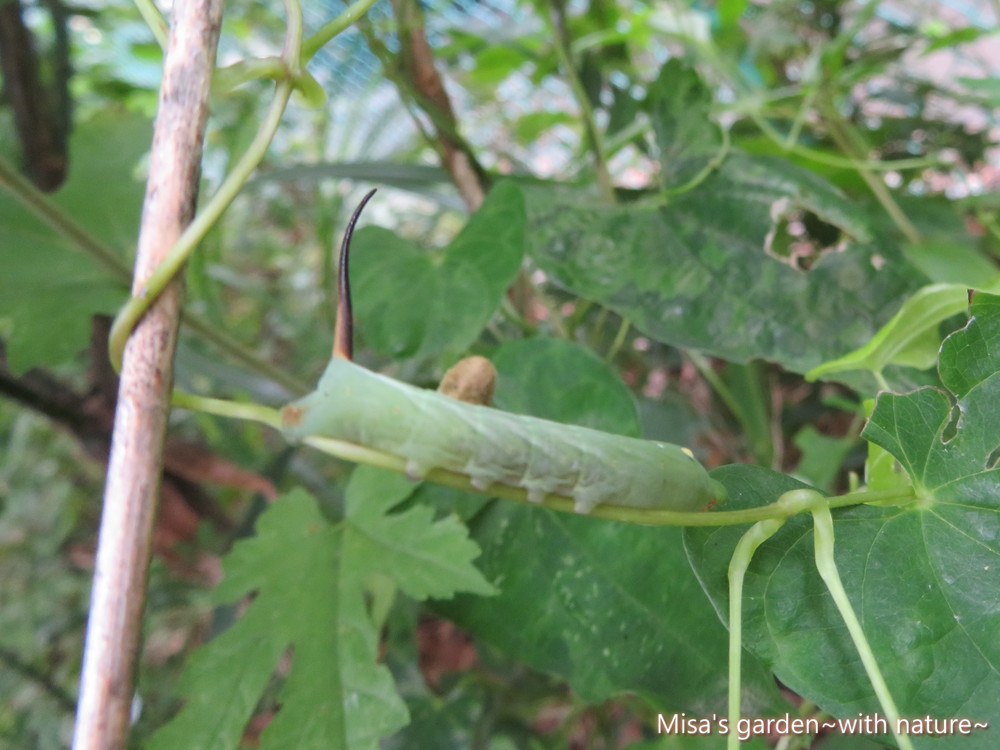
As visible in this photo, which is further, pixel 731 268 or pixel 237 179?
pixel 731 268

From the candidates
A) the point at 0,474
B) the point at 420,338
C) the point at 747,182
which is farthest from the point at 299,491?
the point at 0,474

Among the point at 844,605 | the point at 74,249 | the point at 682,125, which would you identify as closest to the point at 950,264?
the point at 682,125

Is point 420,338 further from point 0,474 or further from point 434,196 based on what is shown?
point 0,474

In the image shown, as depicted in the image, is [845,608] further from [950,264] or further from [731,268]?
[950,264]

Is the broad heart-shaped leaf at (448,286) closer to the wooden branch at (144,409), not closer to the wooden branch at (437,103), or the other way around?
the wooden branch at (437,103)

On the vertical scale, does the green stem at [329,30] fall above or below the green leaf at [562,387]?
above

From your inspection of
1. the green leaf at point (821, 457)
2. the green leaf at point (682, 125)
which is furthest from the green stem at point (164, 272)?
the green leaf at point (821, 457)
